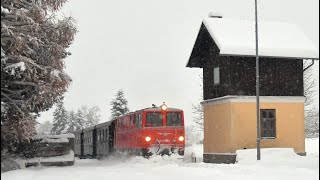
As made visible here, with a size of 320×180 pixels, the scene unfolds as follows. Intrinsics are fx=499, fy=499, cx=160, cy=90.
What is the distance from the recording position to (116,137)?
29094mm

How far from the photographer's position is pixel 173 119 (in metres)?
25.4

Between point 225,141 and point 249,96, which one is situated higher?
point 249,96

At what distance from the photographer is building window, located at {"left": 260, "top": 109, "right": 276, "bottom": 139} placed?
25.5 metres

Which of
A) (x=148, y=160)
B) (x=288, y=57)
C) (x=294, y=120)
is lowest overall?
(x=148, y=160)

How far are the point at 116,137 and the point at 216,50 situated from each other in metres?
7.72

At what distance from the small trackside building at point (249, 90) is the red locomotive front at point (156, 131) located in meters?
2.44

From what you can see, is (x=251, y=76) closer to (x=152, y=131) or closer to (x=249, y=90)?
(x=249, y=90)

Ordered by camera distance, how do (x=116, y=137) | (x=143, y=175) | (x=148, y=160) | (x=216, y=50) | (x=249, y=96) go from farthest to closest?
1. (x=116, y=137)
2. (x=216, y=50)
3. (x=249, y=96)
4. (x=148, y=160)
5. (x=143, y=175)

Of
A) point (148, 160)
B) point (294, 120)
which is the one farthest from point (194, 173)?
point (294, 120)

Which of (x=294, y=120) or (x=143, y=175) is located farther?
(x=294, y=120)

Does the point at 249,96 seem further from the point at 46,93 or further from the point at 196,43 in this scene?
the point at 46,93

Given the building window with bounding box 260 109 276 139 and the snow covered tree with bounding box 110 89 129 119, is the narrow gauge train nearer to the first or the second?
the building window with bounding box 260 109 276 139

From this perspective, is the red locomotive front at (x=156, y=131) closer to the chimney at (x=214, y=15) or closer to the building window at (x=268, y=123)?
the building window at (x=268, y=123)

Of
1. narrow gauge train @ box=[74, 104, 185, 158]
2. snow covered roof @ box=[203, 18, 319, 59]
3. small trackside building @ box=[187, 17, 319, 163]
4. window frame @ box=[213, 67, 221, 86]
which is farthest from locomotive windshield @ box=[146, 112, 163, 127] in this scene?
snow covered roof @ box=[203, 18, 319, 59]
